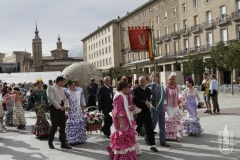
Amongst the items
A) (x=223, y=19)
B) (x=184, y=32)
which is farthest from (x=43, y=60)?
(x=223, y=19)

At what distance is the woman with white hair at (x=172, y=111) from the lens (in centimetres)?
805

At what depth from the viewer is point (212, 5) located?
40531 millimetres

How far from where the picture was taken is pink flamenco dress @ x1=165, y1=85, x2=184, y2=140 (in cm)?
805

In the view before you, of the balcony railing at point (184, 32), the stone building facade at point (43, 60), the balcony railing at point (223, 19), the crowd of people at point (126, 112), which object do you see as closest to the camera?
the crowd of people at point (126, 112)

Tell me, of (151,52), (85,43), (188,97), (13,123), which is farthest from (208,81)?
(85,43)

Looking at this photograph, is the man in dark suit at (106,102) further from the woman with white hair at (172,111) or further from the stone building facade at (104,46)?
the stone building facade at (104,46)

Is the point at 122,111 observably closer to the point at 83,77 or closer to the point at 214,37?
the point at 83,77

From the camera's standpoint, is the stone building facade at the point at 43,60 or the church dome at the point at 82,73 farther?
the stone building facade at the point at 43,60

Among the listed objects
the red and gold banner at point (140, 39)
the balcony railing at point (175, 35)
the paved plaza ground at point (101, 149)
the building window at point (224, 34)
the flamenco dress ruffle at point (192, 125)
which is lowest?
the paved plaza ground at point (101, 149)

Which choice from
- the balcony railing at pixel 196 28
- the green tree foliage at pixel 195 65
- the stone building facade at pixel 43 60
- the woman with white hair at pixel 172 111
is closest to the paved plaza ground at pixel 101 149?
the woman with white hair at pixel 172 111

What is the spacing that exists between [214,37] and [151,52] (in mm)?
30844

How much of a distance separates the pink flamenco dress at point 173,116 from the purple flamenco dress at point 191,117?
468mm

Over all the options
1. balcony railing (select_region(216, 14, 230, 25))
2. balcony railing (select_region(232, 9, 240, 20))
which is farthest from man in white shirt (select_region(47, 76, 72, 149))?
balcony railing (select_region(216, 14, 230, 25))

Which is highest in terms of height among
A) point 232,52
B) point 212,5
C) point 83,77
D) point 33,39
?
point 33,39
